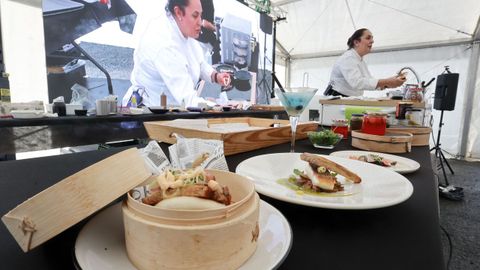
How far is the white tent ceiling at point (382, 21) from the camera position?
13.5 ft

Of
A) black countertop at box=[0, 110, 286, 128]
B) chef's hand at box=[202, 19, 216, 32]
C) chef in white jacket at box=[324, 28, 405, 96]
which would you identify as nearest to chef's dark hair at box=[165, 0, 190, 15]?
chef's hand at box=[202, 19, 216, 32]

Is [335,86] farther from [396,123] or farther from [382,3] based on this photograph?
[382,3]

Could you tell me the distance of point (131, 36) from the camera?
2.83 metres

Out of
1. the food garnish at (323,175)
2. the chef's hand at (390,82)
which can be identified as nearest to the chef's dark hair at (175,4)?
the chef's hand at (390,82)

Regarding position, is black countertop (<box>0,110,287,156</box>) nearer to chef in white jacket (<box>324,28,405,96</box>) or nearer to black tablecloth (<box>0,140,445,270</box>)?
black tablecloth (<box>0,140,445,270</box>)

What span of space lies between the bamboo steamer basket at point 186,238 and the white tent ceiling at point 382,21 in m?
5.35

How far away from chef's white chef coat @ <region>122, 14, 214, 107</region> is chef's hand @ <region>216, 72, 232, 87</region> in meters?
0.53

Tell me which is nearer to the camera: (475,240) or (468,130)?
(475,240)

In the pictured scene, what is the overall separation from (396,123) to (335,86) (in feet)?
4.27

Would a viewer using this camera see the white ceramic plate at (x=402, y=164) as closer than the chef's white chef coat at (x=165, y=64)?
Yes

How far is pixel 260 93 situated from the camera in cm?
519

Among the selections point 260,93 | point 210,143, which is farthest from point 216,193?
point 260,93

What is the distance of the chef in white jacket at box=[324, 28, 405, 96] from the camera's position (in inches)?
84.1

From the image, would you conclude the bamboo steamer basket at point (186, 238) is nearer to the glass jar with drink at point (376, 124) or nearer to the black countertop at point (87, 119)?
the glass jar with drink at point (376, 124)
